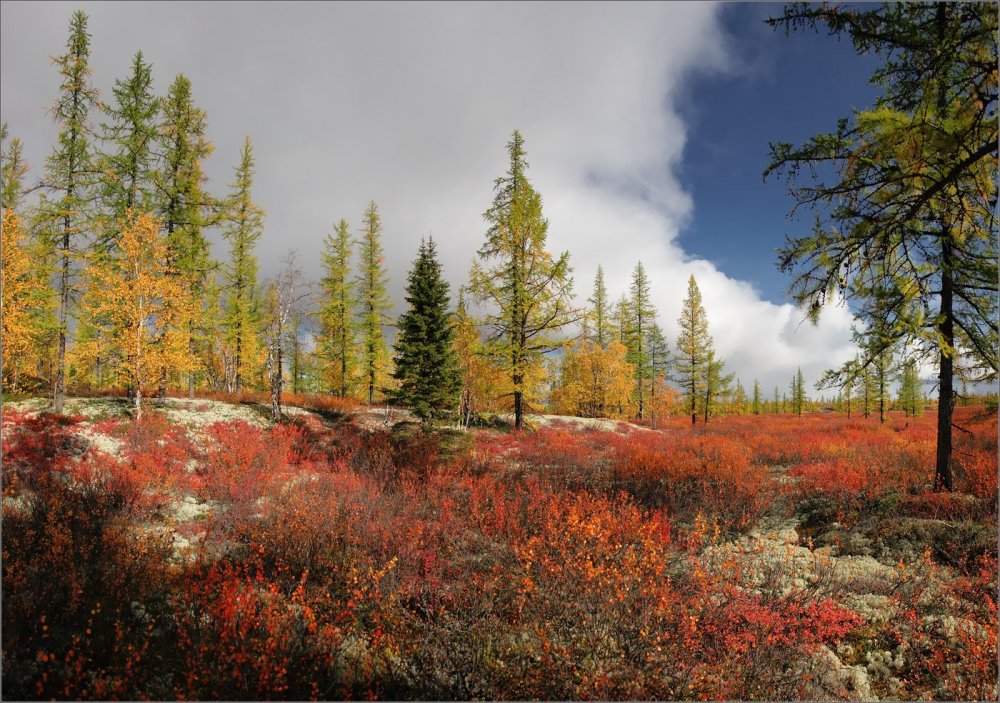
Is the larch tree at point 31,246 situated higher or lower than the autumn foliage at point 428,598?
higher

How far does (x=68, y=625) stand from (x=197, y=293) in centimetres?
1760

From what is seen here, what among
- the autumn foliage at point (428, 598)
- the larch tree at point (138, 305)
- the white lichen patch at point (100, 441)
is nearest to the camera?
the autumn foliage at point (428, 598)

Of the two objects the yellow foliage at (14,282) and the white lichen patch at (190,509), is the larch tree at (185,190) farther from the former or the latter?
the white lichen patch at (190,509)

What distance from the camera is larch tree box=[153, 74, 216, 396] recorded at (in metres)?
17.7

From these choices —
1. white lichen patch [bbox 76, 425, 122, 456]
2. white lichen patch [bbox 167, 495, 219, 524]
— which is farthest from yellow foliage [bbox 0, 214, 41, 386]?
white lichen patch [bbox 167, 495, 219, 524]

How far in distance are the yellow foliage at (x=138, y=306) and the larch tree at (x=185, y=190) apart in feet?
8.47

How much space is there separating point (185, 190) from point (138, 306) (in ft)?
24.1

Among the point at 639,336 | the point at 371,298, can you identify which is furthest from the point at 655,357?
the point at 371,298

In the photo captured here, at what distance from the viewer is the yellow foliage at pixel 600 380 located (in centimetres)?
3397

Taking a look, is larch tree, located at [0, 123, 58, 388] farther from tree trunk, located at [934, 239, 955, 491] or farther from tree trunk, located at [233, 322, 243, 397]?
tree trunk, located at [934, 239, 955, 491]

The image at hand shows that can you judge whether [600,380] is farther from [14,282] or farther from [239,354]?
[14,282]

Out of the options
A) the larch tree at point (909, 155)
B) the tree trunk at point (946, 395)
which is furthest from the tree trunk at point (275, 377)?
the tree trunk at point (946, 395)

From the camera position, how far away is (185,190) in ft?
59.8

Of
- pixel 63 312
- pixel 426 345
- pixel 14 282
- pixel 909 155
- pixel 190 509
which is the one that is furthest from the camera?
pixel 426 345
